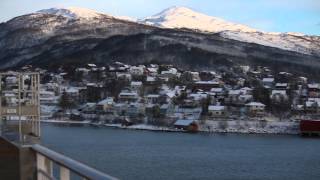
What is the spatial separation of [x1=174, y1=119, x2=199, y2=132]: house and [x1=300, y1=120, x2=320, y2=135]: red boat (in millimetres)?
8690

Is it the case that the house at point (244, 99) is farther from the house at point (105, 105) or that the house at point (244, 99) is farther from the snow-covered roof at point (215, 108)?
the house at point (105, 105)

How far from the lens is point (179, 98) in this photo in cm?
6481

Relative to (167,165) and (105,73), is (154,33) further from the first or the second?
(167,165)

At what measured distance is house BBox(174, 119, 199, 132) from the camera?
50.6 m

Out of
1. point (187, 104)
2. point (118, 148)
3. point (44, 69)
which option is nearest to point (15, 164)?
point (118, 148)

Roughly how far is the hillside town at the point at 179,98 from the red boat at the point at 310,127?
2.10 metres

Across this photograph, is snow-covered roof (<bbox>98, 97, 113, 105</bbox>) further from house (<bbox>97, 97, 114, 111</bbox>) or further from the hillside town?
the hillside town

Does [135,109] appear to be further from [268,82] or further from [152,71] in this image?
[268,82]

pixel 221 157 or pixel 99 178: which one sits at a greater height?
pixel 99 178

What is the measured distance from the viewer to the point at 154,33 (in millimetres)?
104438

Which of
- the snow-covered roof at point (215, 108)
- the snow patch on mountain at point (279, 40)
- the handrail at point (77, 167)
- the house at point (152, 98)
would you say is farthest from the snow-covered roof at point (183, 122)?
the snow patch on mountain at point (279, 40)

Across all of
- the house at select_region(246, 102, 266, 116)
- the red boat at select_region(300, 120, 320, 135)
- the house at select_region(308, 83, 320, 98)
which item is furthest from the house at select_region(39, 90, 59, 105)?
the red boat at select_region(300, 120, 320, 135)

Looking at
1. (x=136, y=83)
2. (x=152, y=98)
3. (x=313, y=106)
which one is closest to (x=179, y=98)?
(x=152, y=98)

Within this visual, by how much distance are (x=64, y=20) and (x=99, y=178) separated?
12566 cm
